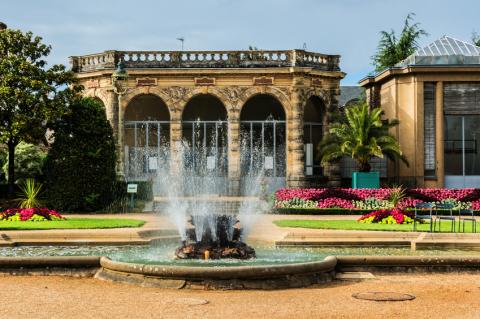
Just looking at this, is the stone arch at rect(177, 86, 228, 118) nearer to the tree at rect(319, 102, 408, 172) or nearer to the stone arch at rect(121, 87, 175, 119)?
the stone arch at rect(121, 87, 175, 119)

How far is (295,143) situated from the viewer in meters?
43.7

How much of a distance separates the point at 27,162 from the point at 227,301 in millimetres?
35483

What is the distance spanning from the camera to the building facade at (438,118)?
136 feet

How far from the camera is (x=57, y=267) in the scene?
14.5 metres

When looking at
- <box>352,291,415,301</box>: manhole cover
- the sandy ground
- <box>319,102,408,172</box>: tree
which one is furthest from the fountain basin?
<box>319,102,408,172</box>: tree

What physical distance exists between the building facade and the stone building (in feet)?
15.3

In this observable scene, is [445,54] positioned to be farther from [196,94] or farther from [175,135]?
[175,135]

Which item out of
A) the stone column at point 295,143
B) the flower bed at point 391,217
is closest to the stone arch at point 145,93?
the stone column at point 295,143

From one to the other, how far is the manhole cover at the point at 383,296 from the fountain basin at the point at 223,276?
1057 millimetres

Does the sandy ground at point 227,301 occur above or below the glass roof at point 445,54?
below

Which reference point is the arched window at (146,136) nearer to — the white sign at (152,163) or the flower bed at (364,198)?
the white sign at (152,163)

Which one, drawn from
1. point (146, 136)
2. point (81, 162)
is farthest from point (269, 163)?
point (81, 162)

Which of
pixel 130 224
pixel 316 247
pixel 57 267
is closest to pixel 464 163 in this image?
pixel 130 224

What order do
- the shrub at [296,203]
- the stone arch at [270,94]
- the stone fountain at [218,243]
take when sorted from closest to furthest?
the stone fountain at [218,243], the shrub at [296,203], the stone arch at [270,94]
